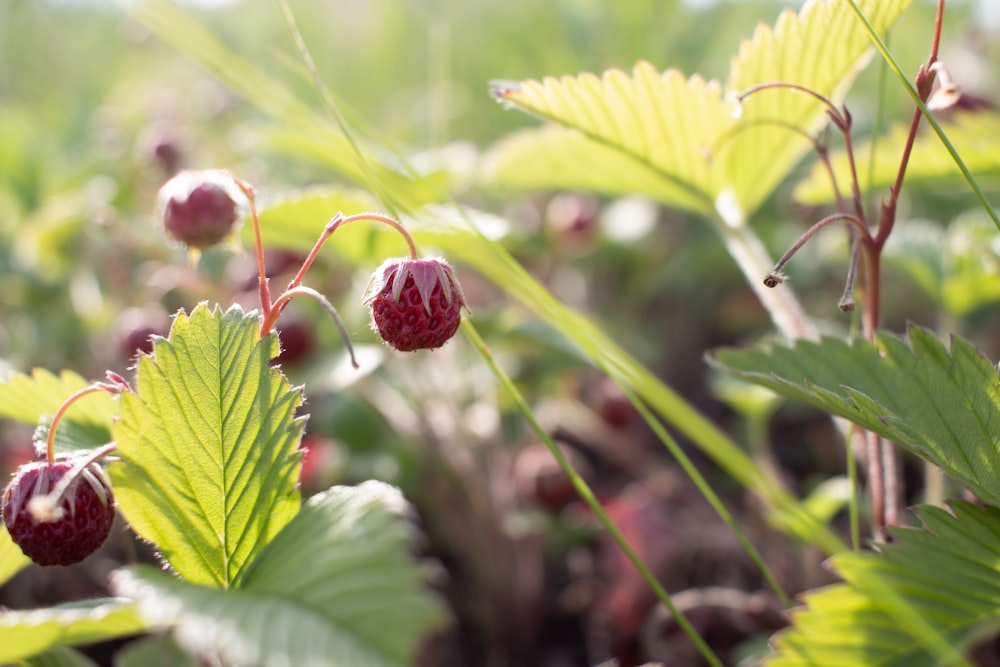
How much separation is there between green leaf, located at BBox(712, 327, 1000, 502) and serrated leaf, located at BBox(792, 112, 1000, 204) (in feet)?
1.01

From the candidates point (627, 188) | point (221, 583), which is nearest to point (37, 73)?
point (627, 188)

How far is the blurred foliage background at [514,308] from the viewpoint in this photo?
1.64 m

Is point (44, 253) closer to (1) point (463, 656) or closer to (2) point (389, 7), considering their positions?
(1) point (463, 656)

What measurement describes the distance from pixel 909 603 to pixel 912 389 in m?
0.21

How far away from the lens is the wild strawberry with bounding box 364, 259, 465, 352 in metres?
0.88

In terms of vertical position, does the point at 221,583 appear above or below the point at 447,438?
below

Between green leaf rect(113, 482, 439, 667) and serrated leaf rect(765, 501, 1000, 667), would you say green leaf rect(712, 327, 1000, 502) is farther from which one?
green leaf rect(113, 482, 439, 667)

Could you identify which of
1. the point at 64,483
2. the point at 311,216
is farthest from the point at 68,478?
the point at 311,216

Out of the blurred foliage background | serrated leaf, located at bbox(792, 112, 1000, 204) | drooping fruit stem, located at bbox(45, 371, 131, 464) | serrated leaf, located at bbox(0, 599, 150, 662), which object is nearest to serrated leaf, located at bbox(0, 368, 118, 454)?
drooping fruit stem, located at bbox(45, 371, 131, 464)

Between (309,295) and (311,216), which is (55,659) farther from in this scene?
(311,216)

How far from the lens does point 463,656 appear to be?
1694 millimetres

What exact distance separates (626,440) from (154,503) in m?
1.33

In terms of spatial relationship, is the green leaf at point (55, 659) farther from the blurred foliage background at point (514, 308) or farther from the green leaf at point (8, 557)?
the blurred foliage background at point (514, 308)

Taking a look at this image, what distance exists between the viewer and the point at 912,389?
0.85 m
